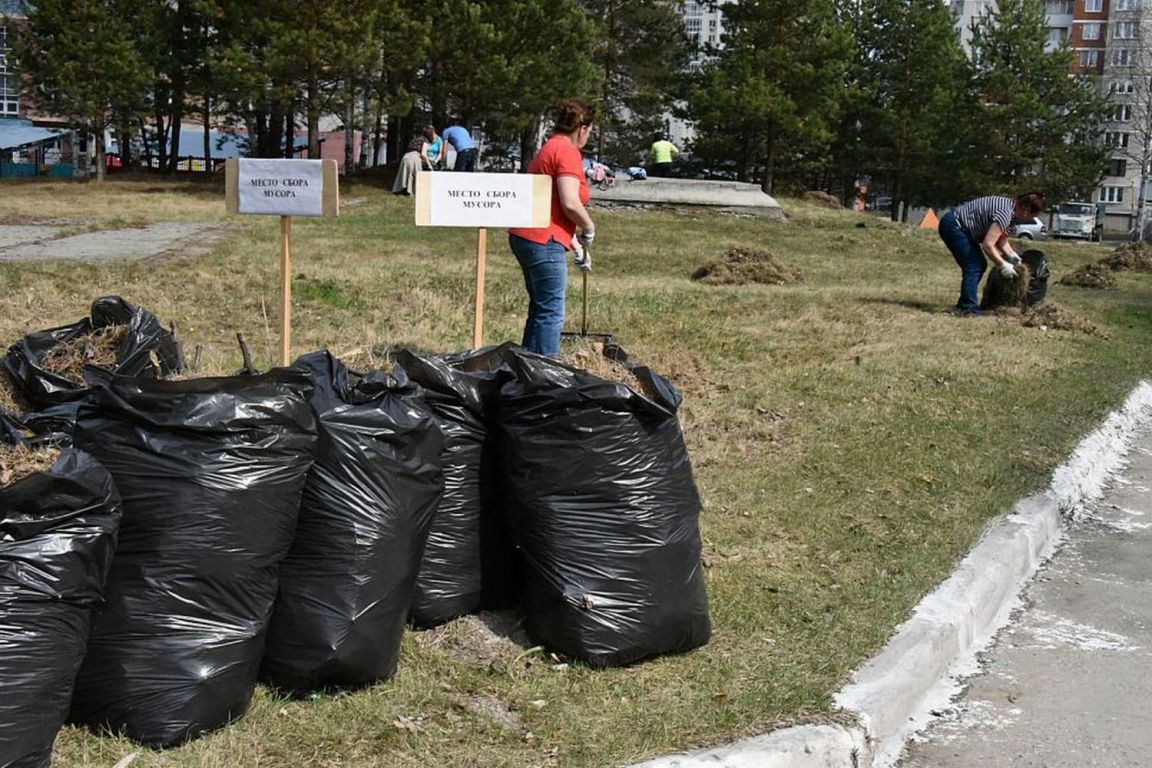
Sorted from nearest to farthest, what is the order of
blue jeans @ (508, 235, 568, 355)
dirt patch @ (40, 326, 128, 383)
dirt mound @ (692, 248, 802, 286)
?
1. dirt patch @ (40, 326, 128, 383)
2. blue jeans @ (508, 235, 568, 355)
3. dirt mound @ (692, 248, 802, 286)

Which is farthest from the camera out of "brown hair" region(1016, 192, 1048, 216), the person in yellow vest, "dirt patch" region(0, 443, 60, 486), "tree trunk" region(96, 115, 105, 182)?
"tree trunk" region(96, 115, 105, 182)

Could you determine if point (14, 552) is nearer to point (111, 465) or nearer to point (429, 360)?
point (111, 465)

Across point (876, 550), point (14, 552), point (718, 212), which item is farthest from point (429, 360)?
point (718, 212)

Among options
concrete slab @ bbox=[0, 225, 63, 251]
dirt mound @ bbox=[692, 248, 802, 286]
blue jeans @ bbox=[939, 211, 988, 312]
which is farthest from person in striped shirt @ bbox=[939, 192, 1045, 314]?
concrete slab @ bbox=[0, 225, 63, 251]

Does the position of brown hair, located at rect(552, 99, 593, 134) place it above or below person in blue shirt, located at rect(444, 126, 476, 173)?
below

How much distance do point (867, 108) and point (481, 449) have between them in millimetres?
46938

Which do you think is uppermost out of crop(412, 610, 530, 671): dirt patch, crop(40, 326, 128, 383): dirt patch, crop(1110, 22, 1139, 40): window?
crop(1110, 22, 1139, 40): window

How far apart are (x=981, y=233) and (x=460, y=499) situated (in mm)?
9745

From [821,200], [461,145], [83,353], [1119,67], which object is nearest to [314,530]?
[83,353]

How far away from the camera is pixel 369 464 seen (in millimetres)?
3529

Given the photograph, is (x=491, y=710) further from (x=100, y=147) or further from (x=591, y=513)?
(x=100, y=147)

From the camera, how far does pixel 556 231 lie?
6.73 metres

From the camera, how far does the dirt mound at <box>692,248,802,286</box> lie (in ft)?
50.1

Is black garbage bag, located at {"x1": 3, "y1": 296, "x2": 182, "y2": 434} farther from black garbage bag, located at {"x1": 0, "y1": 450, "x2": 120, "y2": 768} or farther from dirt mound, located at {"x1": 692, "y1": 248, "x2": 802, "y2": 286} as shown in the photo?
dirt mound, located at {"x1": 692, "y1": 248, "x2": 802, "y2": 286}
